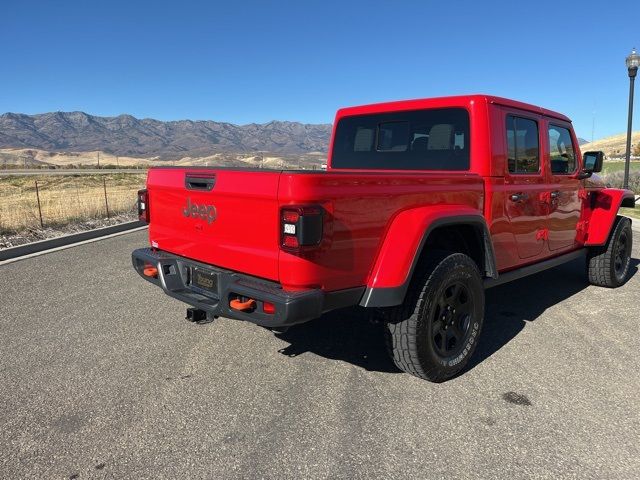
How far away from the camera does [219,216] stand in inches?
125

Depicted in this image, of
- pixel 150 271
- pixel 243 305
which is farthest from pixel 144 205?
pixel 243 305

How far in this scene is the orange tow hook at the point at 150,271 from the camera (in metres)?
3.67

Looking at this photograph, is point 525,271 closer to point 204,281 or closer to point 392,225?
point 392,225

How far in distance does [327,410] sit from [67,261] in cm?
575

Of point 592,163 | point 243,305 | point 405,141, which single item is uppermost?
point 405,141

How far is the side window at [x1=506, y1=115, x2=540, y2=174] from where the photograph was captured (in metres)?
4.07

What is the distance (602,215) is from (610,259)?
0.55 meters

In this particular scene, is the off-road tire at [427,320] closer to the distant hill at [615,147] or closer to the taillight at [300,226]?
the taillight at [300,226]

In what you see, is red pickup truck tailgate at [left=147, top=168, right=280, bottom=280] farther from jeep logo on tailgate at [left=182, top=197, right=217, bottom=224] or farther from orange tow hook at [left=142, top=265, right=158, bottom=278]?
orange tow hook at [left=142, top=265, right=158, bottom=278]

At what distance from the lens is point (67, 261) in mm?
7273

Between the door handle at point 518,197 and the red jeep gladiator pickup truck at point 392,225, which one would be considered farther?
the door handle at point 518,197

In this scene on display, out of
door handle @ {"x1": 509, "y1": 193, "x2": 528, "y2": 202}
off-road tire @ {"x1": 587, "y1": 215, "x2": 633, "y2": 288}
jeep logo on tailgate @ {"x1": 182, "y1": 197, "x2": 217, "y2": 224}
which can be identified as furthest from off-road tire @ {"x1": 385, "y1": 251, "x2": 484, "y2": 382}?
off-road tire @ {"x1": 587, "y1": 215, "x2": 633, "y2": 288}

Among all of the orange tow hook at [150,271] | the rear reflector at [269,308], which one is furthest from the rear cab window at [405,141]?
the orange tow hook at [150,271]

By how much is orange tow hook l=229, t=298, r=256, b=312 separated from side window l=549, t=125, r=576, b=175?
10.8 ft
